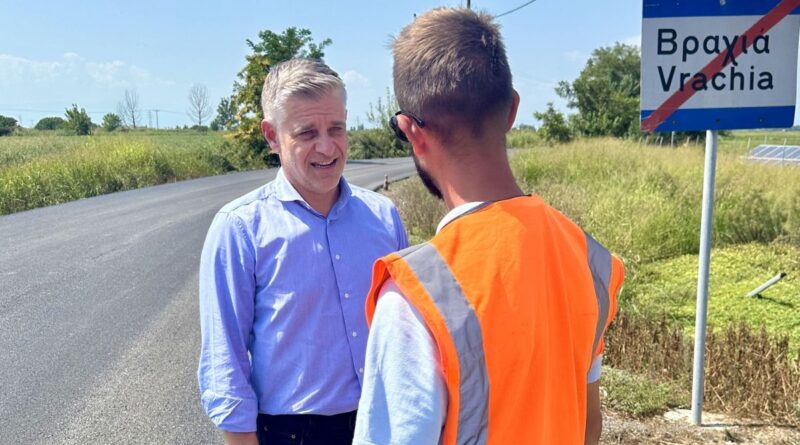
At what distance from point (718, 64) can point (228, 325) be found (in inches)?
125

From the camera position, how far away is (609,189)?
40.6ft

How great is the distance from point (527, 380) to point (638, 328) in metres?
4.46

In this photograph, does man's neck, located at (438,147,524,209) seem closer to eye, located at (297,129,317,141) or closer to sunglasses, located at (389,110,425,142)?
sunglasses, located at (389,110,425,142)

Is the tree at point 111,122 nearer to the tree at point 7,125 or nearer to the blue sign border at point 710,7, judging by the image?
the tree at point 7,125

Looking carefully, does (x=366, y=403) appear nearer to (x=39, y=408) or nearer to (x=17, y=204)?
(x=39, y=408)

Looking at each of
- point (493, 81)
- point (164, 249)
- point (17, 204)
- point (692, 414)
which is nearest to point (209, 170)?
point (17, 204)

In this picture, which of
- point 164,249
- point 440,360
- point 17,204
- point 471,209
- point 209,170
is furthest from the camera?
point 209,170

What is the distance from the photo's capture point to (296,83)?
2.19 m

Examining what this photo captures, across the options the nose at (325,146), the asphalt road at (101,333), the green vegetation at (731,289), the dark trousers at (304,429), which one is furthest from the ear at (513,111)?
the green vegetation at (731,289)

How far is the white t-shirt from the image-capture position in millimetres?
1112

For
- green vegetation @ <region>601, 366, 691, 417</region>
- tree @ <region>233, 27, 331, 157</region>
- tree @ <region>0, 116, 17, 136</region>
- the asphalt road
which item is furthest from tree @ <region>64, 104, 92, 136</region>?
green vegetation @ <region>601, 366, 691, 417</region>

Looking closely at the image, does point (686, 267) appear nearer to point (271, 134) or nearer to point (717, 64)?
point (717, 64)

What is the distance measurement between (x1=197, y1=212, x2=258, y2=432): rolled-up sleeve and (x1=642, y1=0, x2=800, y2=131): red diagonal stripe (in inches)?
106

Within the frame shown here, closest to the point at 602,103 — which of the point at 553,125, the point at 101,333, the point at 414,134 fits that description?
the point at 553,125
